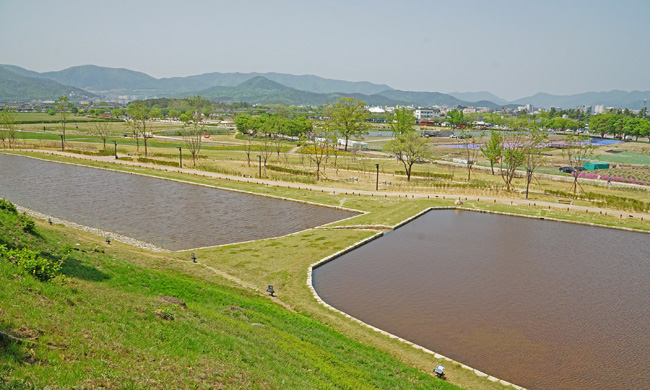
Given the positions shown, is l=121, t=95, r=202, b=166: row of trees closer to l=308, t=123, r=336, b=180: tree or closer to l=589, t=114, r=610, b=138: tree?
l=308, t=123, r=336, b=180: tree

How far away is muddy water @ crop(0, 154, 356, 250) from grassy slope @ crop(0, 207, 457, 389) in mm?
13215

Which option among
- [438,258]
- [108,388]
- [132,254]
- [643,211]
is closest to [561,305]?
[438,258]

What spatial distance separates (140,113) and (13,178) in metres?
39.7

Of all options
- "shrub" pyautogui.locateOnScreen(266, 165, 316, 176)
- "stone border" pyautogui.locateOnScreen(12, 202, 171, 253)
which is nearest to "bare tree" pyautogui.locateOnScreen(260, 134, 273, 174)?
"shrub" pyautogui.locateOnScreen(266, 165, 316, 176)

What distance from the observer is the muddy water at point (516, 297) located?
55.4ft

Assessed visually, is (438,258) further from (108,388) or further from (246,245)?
(108,388)

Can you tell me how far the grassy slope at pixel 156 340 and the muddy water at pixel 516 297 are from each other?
4.33 meters

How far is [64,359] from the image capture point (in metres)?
9.41

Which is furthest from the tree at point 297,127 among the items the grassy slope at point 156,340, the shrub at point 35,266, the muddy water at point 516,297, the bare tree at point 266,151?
the shrub at point 35,266

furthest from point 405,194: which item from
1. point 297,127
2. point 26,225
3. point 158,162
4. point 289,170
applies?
point 297,127

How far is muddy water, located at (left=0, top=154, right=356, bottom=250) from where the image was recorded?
1344 inches

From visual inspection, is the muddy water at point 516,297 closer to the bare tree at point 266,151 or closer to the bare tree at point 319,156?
the bare tree at point 319,156

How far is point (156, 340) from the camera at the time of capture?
461 inches

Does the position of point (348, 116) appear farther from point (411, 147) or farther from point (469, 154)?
point (469, 154)
